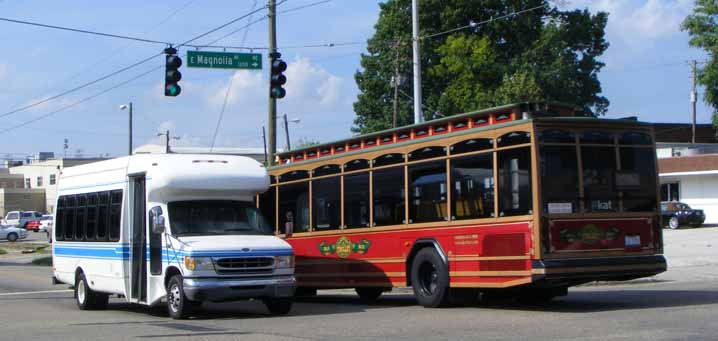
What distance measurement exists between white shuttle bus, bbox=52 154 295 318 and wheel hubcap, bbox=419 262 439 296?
2.37 m

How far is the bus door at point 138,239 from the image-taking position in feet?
55.3

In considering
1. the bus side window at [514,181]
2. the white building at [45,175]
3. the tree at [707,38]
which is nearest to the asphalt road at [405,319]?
the bus side window at [514,181]

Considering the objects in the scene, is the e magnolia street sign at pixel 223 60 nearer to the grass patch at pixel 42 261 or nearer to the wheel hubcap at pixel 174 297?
the wheel hubcap at pixel 174 297

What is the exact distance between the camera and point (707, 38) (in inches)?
A: 2251

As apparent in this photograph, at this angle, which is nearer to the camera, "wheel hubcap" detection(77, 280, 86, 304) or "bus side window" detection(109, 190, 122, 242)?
"bus side window" detection(109, 190, 122, 242)

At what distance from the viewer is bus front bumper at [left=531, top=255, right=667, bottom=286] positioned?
1431cm

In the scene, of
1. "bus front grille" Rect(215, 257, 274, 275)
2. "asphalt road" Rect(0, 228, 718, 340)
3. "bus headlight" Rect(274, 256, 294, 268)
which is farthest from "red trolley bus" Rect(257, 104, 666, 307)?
"bus front grille" Rect(215, 257, 274, 275)

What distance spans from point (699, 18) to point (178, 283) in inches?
→ 1962

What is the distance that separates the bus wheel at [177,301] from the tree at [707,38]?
157 feet

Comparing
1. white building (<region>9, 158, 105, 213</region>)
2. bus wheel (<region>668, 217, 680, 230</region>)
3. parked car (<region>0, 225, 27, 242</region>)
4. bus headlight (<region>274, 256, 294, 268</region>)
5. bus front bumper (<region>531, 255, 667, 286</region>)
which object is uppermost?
white building (<region>9, 158, 105, 213</region>)

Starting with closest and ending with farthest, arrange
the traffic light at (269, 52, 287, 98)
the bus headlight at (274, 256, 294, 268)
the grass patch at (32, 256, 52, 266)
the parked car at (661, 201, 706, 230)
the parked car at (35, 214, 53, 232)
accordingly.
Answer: the bus headlight at (274, 256, 294, 268)
the traffic light at (269, 52, 287, 98)
the grass patch at (32, 256, 52, 266)
the parked car at (661, 201, 706, 230)
the parked car at (35, 214, 53, 232)

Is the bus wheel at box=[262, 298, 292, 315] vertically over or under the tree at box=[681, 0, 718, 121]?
under

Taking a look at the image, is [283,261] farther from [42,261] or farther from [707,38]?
[707,38]

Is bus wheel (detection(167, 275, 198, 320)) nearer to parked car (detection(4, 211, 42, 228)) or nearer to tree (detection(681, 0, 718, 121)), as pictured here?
tree (detection(681, 0, 718, 121))
